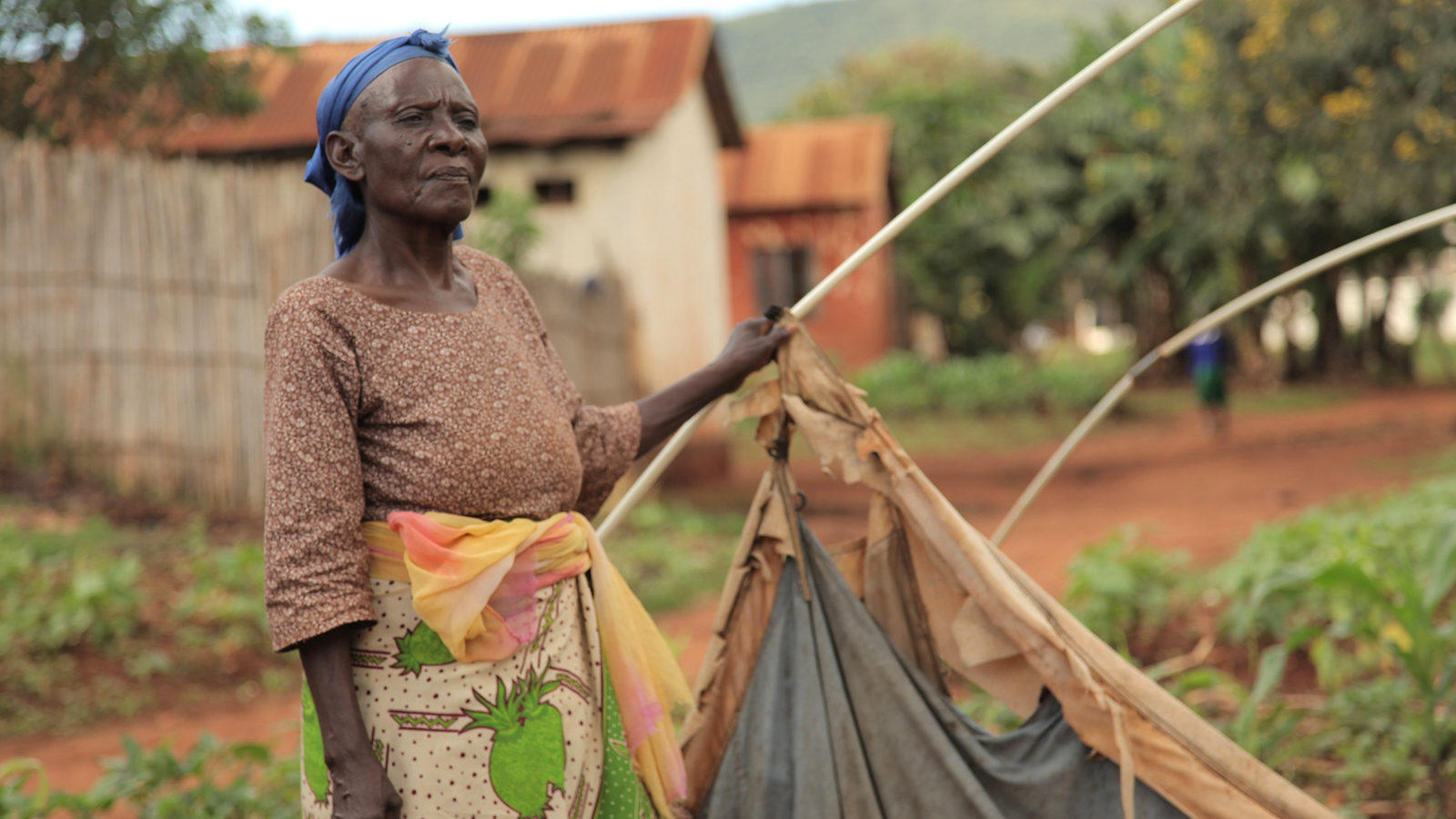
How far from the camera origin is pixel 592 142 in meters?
10.5

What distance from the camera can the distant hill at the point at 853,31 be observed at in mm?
84438

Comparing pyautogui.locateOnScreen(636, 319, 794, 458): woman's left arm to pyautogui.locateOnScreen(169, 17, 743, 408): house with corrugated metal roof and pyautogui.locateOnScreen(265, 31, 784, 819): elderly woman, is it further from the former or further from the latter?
pyautogui.locateOnScreen(169, 17, 743, 408): house with corrugated metal roof

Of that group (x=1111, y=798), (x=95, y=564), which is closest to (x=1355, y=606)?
(x=1111, y=798)

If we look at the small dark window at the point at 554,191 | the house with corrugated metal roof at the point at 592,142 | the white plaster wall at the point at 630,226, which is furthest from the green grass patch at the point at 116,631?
the small dark window at the point at 554,191

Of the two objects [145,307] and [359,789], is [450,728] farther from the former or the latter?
[145,307]

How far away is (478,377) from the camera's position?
1.63m

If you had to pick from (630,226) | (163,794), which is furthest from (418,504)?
(630,226)

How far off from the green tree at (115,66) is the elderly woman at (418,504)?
21.9ft

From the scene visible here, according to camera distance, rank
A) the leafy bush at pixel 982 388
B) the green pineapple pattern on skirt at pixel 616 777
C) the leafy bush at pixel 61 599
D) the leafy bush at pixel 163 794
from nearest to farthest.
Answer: the green pineapple pattern on skirt at pixel 616 777, the leafy bush at pixel 163 794, the leafy bush at pixel 61 599, the leafy bush at pixel 982 388

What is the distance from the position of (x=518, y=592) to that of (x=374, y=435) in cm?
30

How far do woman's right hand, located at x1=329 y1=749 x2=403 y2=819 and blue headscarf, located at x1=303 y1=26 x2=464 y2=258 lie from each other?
726mm

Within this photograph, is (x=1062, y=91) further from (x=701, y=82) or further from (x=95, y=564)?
(x=701, y=82)

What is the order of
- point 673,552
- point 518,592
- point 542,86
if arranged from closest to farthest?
point 518,592, point 673,552, point 542,86

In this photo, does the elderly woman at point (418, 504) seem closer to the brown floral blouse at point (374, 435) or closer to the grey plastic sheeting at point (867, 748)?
the brown floral blouse at point (374, 435)
